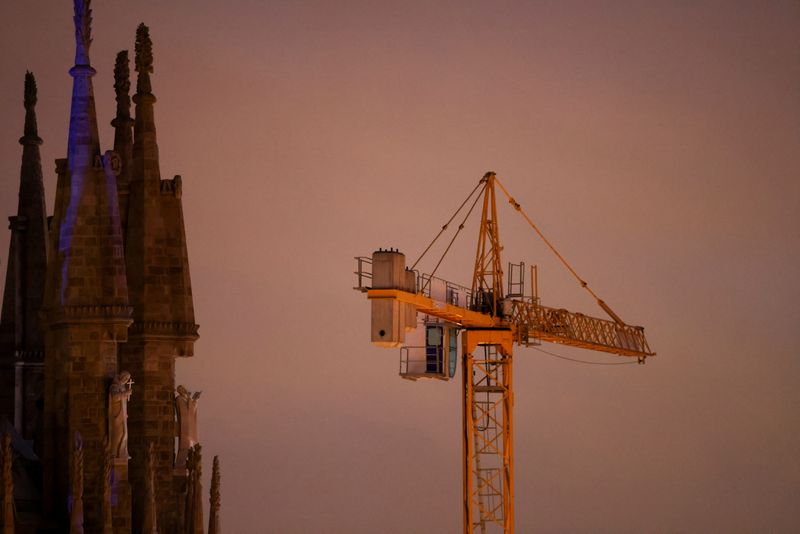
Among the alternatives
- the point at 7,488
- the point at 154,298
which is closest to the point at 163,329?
the point at 154,298

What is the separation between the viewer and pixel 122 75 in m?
67.3

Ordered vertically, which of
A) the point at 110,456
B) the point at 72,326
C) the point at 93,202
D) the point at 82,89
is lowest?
the point at 110,456

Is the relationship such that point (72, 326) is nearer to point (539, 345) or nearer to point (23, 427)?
point (23, 427)

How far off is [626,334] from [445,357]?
30.5 meters

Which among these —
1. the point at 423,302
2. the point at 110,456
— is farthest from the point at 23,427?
the point at 423,302

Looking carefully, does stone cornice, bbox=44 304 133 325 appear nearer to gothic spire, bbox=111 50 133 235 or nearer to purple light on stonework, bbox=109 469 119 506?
purple light on stonework, bbox=109 469 119 506

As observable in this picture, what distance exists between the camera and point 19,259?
226 feet

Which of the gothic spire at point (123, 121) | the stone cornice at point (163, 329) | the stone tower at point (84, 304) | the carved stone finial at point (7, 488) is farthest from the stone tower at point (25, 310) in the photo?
the carved stone finial at point (7, 488)

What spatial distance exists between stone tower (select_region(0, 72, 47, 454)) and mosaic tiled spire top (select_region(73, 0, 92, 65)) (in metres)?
8.51

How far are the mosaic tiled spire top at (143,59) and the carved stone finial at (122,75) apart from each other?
1.18 meters

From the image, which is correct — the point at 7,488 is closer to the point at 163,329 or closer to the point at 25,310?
the point at 163,329

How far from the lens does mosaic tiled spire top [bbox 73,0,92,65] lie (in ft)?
202

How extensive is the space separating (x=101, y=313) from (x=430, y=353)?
3767 centimetres

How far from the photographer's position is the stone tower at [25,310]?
224ft
